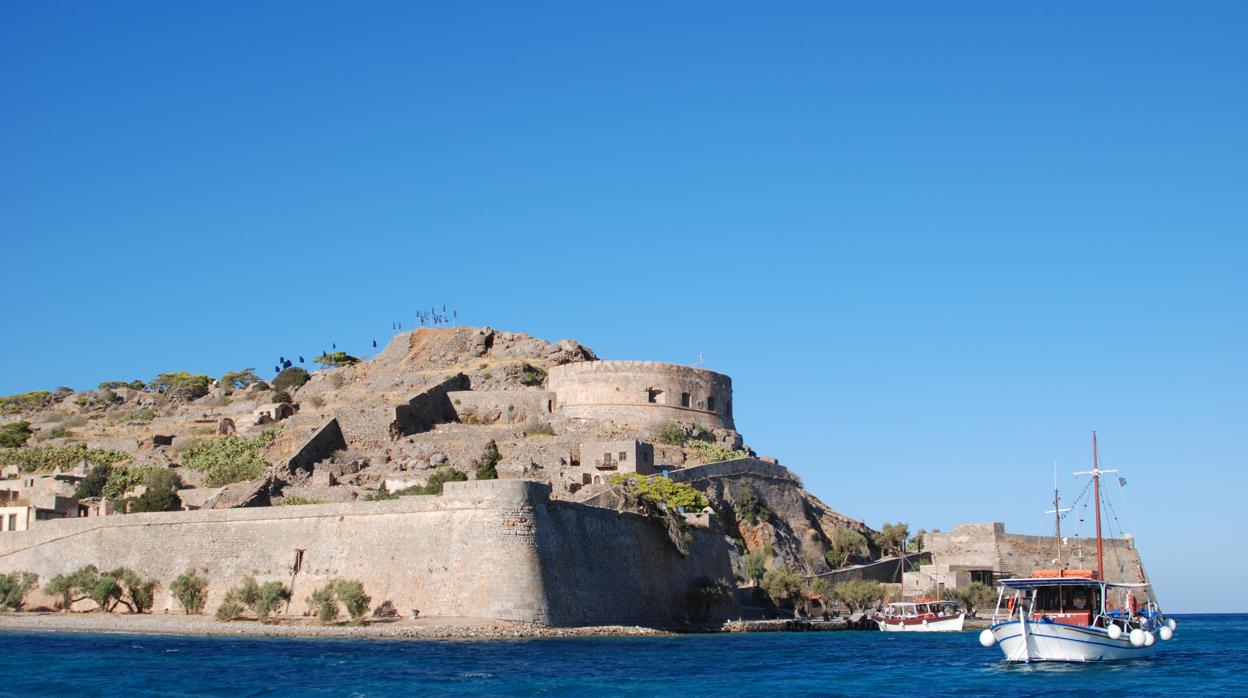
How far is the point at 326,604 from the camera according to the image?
109 feet

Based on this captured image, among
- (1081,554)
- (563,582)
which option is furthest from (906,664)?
(1081,554)

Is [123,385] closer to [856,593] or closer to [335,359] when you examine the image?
[335,359]

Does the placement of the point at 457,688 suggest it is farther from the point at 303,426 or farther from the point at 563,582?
the point at 303,426

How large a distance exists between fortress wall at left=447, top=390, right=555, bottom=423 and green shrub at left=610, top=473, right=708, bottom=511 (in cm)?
1135

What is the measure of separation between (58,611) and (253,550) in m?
6.60

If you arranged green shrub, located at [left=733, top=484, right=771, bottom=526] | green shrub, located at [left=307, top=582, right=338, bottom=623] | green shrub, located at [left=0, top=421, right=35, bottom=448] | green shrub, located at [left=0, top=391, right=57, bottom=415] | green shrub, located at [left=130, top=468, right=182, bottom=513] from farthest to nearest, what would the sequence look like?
green shrub, located at [left=0, top=391, right=57, bottom=415], green shrub, located at [left=0, top=421, right=35, bottom=448], green shrub, located at [left=733, top=484, right=771, bottom=526], green shrub, located at [left=130, top=468, right=182, bottom=513], green shrub, located at [left=307, top=582, right=338, bottom=623]

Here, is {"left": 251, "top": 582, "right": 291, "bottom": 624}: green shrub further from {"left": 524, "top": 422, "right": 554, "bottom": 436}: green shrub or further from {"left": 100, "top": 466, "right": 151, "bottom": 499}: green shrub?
{"left": 524, "top": 422, "right": 554, "bottom": 436}: green shrub

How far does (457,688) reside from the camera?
22.8 metres

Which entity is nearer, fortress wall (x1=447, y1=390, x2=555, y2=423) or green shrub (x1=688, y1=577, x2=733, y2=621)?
green shrub (x1=688, y1=577, x2=733, y2=621)

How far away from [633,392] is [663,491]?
38.8ft

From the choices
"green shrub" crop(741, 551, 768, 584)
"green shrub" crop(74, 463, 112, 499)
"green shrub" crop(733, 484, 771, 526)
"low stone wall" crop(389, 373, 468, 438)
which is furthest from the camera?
"low stone wall" crop(389, 373, 468, 438)

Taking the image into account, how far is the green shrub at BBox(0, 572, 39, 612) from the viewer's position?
3841 cm

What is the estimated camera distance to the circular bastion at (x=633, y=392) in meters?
52.0

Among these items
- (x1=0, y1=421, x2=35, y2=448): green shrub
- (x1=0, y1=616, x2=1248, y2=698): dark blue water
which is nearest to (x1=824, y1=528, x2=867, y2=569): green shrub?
(x1=0, y1=616, x2=1248, y2=698): dark blue water
